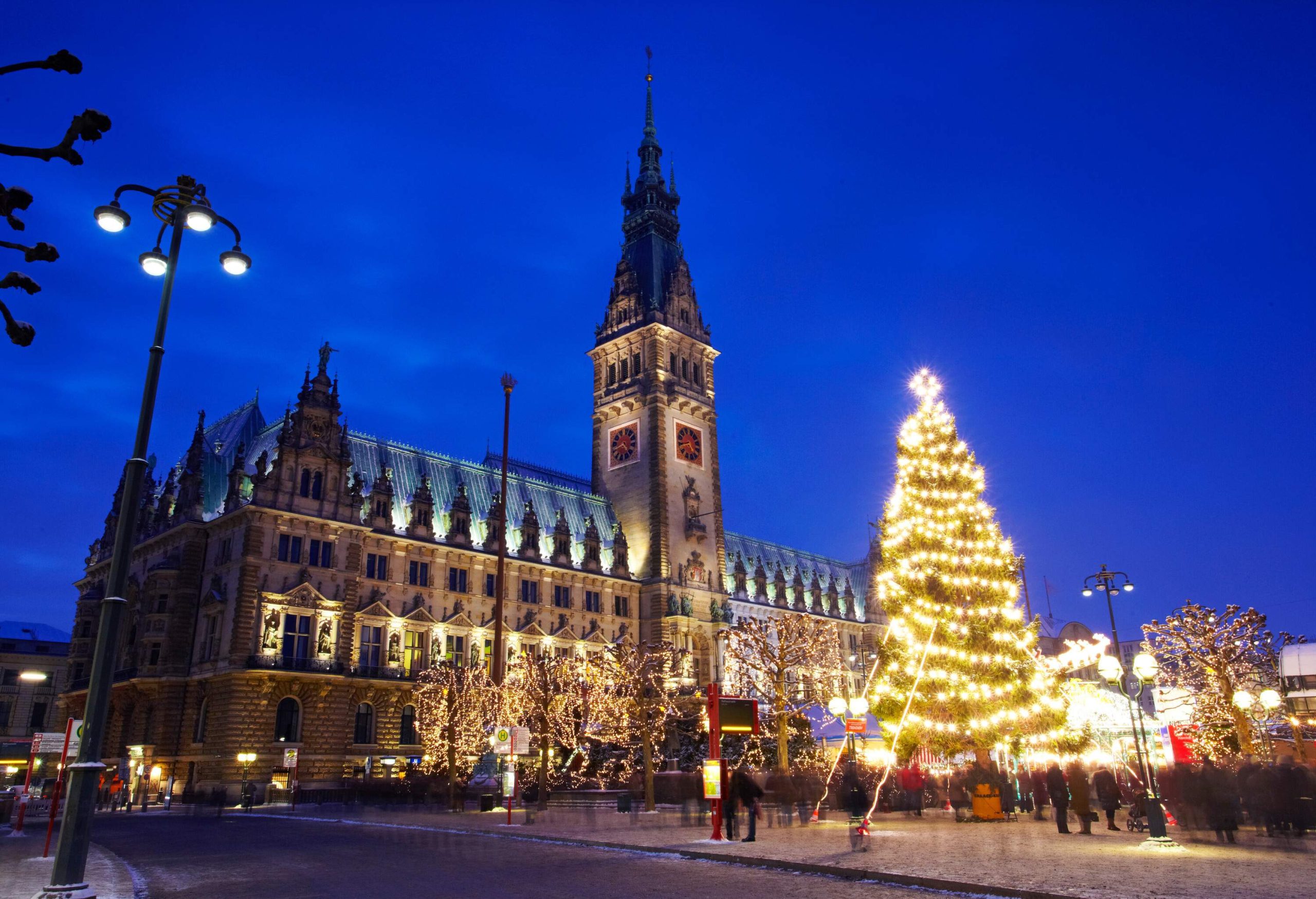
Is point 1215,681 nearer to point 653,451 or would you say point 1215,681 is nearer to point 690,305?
point 653,451

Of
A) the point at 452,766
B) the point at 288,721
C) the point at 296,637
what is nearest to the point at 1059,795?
the point at 452,766

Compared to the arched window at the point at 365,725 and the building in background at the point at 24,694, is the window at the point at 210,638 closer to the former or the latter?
the arched window at the point at 365,725

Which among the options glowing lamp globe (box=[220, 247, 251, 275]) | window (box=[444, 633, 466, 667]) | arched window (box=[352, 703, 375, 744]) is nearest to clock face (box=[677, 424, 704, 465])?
window (box=[444, 633, 466, 667])

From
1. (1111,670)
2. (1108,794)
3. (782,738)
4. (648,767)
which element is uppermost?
(1111,670)

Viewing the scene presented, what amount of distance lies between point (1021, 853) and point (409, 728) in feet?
160

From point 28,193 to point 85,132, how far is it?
2.63 ft

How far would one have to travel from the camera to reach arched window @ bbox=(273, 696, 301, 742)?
2105 inches

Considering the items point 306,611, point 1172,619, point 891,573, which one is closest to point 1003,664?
point 891,573

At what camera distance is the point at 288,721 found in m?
54.3

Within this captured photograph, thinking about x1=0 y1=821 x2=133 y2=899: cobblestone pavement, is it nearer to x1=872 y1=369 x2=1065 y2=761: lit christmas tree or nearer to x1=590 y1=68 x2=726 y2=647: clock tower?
x1=872 y1=369 x2=1065 y2=761: lit christmas tree

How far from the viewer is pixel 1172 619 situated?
43312 mm

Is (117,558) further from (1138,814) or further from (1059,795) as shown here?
(1138,814)

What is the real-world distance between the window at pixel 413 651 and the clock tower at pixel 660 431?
21618 mm

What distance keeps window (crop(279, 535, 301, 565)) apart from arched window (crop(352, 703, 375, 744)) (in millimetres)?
10112
